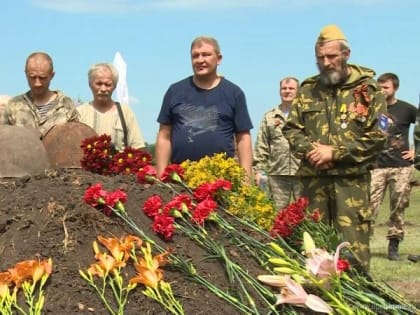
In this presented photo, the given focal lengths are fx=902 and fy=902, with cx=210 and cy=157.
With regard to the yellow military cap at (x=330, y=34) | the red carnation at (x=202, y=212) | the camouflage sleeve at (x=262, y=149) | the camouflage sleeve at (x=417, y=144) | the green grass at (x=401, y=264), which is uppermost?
the yellow military cap at (x=330, y=34)

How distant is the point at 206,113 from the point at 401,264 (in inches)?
176

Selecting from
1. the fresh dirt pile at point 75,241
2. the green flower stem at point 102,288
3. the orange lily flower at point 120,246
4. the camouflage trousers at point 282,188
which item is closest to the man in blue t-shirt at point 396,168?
the camouflage trousers at point 282,188

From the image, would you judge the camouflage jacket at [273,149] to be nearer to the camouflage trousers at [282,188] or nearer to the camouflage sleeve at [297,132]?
the camouflage trousers at [282,188]

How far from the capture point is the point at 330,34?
20.9 feet

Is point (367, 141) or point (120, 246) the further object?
point (367, 141)

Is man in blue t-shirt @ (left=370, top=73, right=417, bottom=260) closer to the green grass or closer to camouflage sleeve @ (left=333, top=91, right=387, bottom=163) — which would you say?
the green grass

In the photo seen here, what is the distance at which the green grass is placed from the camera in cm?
857

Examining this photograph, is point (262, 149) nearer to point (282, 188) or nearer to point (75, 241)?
point (282, 188)

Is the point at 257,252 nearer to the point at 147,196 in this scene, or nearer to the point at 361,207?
the point at 147,196

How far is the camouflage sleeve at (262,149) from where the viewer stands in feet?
32.7

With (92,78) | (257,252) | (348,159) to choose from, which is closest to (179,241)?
(257,252)

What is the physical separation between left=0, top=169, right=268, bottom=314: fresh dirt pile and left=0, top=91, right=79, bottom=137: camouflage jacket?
157 centimetres

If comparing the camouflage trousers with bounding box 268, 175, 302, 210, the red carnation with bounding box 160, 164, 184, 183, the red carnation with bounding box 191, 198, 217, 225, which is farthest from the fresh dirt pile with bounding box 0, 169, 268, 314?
the camouflage trousers with bounding box 268, 175, 302, 210

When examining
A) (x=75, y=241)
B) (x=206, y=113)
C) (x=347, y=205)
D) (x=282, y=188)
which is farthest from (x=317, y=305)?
(x=282, y=188)
